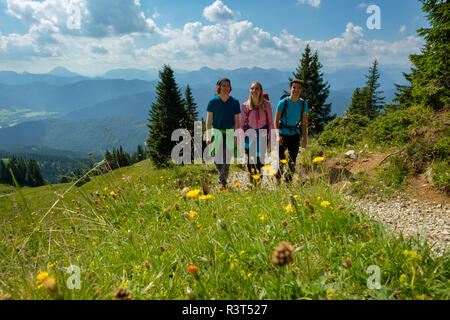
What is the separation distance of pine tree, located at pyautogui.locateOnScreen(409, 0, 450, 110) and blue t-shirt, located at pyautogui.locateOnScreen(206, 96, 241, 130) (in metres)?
7.93

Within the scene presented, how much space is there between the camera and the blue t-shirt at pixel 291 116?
5219 mm

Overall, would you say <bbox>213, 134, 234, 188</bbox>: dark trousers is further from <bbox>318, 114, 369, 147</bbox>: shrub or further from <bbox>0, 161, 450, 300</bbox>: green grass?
<bbox>318, 114, 369, 147</bbox>: shrub

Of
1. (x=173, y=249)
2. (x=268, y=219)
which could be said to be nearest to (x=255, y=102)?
(x=268, y=219)

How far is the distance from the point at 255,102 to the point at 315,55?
106 ft

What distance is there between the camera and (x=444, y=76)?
8289 mm

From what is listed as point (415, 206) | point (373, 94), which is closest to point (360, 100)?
point (373, 94)

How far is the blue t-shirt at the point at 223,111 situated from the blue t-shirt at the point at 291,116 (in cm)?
107

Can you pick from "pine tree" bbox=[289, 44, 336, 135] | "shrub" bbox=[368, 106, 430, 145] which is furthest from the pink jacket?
"pine tree" bbox=[289, 44, 336, 135]

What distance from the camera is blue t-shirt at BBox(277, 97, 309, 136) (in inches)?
205

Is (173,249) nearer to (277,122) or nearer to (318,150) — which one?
(277,122)

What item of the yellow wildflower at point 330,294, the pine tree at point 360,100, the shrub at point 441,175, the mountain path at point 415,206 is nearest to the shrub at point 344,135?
the shrub at point 441,175

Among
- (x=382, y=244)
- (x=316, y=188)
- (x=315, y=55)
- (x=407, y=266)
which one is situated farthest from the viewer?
(x=315, y=55)

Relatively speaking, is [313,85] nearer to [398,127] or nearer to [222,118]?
[398,127]

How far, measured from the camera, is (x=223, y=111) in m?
5.09
